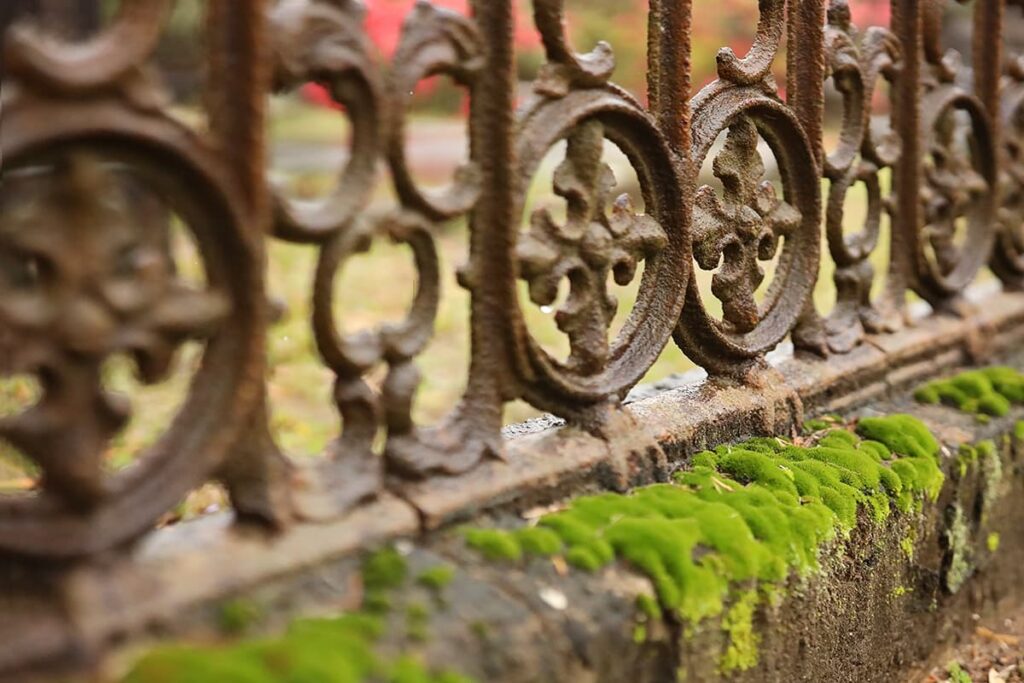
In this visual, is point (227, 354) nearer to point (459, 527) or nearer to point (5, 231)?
point (5, 231)

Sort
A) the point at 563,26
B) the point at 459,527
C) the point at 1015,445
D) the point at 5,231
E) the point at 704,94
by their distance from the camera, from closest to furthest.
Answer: the point at 5,231, the point at 459,527, the point at 563,26, the point at 704,94, the point at 1015,445

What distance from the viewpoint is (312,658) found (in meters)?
1.24

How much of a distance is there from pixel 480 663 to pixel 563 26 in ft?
3.38

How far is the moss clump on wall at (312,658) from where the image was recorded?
1176 millimetres

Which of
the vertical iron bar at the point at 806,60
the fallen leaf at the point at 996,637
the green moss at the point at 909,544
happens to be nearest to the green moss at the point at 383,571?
the green moss at the point at 909,544

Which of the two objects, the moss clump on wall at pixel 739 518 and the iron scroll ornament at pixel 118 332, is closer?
the iron scroll ornament at pixel 118 332

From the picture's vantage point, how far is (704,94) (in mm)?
2080

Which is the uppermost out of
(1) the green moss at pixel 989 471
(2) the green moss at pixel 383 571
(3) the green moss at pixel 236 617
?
(3) the green moss at pixel 236 617

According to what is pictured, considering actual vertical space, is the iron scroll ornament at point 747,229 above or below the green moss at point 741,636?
above

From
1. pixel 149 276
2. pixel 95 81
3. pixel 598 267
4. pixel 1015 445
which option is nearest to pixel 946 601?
pixel 1015 445

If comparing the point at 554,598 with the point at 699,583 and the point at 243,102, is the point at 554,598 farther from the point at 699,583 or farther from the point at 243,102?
the point at 243,102

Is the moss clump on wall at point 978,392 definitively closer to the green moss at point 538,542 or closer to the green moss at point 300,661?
the green moss at point 538,542

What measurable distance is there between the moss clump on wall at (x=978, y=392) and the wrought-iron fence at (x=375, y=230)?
1.11ft

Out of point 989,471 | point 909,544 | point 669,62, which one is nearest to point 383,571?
point 669,62
